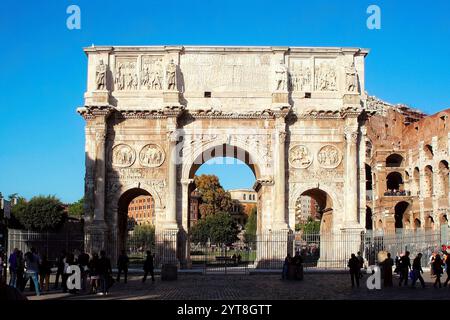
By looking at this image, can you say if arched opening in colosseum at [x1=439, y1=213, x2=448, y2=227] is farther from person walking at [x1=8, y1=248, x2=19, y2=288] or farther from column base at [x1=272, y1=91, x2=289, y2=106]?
person walking at [x1=8, y1=248, x2=19, y2=288]

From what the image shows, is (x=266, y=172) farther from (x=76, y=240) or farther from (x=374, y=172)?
(x=374, y=172)

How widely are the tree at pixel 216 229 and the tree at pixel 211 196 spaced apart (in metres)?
4.96

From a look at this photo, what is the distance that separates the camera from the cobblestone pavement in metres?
14.3

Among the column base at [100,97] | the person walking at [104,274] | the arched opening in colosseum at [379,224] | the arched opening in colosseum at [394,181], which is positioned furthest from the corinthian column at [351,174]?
the arched opening in colosseum at [394,181]

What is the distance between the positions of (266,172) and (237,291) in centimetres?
1056

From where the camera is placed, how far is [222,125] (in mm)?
26219

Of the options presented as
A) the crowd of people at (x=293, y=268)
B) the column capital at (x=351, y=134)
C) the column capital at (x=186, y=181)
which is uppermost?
the column capital at (x=351, y=134)

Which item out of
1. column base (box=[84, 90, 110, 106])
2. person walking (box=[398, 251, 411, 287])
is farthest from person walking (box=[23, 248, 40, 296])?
column base (box=[84, 90, 110, 106])

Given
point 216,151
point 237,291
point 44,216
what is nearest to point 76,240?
point 216,151

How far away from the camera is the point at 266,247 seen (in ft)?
81.9

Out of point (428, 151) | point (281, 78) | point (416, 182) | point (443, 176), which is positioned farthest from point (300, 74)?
point (416, 182)

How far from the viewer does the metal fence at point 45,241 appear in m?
23.1

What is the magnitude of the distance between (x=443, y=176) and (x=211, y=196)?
32.0 metres

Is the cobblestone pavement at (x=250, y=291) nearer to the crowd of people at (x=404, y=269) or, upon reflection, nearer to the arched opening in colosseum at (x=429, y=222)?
the crowd of people at (x=404, y=269)
